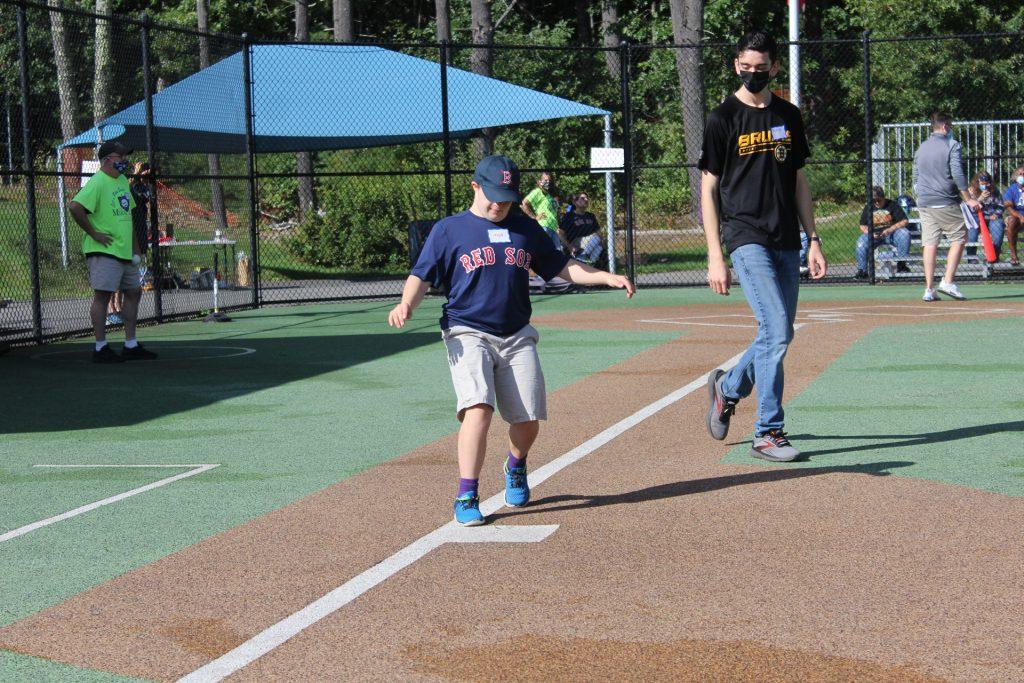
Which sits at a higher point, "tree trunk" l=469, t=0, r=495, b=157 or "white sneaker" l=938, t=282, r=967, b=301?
"tree trunk" l=469, t=0, r=495, b=157

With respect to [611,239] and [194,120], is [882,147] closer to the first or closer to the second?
[611,239]

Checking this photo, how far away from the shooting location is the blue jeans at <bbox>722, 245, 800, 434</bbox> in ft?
→ 24.9

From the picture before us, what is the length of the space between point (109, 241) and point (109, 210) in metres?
0.29

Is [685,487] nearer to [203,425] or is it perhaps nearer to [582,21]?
A: [203,425]

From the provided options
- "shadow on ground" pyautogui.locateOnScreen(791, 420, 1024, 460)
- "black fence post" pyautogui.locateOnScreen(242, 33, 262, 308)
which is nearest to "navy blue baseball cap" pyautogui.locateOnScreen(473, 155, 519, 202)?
"shadow on ground" pyautogui.locateOnScreen(791, 420, 1024, 460)

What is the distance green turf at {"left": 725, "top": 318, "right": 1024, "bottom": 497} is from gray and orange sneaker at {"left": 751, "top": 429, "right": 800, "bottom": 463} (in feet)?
0.27

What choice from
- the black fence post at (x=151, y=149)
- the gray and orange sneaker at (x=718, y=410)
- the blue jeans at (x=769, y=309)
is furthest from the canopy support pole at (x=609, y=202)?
the blue jeans at (x=769, y=309)

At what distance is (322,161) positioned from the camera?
131 ft

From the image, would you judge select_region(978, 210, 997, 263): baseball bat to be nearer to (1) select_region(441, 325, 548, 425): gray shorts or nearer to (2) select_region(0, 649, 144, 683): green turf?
(1) select_region(441, 325, 548, 425): gray shorts

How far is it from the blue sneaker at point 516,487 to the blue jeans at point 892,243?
1550 cm

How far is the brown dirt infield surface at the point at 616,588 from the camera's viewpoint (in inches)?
179

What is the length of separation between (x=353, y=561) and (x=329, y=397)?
509 centimetres

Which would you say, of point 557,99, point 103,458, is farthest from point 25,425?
point 557,99

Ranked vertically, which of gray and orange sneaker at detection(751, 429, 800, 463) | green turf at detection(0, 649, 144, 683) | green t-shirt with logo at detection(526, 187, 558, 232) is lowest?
green turf at detection(0, 649, 144, 683)
